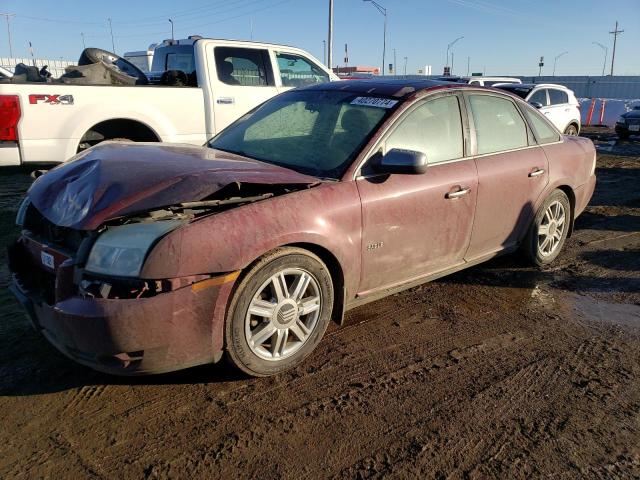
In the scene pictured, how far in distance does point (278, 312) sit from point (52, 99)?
4418 millimetres

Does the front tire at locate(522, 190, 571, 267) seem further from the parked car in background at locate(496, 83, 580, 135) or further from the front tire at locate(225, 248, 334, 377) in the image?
the parked car in background at locate(496, 83, 580, 135)

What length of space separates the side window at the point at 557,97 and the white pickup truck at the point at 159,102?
7309 mm

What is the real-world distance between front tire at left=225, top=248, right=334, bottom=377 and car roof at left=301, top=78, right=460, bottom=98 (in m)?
1.53

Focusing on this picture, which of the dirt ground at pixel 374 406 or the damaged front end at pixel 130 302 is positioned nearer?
the dirt ground at pixel 374 406

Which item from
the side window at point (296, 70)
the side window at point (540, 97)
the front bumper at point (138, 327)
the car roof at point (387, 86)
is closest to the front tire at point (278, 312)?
the front bumper at point (138, 327)

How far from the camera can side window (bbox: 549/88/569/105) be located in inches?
522

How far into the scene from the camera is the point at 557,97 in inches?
531

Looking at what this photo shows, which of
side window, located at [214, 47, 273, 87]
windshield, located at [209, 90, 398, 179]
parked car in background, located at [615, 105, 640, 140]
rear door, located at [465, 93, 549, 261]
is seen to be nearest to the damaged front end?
windshield, located at [209, 90, 398, 179]

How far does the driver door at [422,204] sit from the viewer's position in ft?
11.5

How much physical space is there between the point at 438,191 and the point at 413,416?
1672 millimetres

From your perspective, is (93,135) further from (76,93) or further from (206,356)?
(206,356)

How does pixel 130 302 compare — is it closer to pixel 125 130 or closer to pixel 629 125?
pixel 125 130

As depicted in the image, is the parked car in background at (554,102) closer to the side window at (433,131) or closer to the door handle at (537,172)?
the door handle at (537,172)

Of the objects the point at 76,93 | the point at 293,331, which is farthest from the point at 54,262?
the point at 76,93
